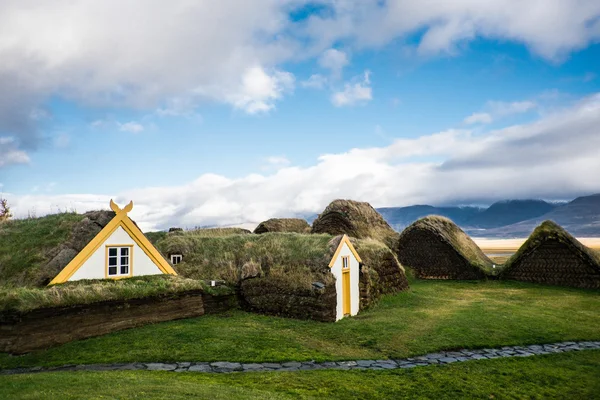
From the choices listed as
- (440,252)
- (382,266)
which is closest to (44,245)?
(382,266)

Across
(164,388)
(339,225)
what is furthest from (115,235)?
(339,225)

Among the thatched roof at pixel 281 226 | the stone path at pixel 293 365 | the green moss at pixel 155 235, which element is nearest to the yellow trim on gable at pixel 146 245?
the stone path at pixel 293 365

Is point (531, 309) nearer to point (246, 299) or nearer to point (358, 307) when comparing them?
point (358, 307)

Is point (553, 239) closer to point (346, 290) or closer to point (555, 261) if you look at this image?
point (555, 261)

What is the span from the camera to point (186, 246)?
2039cm

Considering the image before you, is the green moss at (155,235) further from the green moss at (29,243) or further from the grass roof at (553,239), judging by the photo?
the grass roof at (553,239)

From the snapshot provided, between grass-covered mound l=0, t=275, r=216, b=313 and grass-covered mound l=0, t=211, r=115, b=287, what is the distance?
0.96 meters

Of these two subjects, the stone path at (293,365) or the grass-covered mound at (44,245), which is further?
the grass-covered mound at (44,245)

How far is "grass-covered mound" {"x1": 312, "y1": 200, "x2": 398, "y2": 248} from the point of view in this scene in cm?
3103

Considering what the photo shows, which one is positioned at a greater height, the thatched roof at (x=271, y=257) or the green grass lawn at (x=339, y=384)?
the thatched roof at (x=271, y=257)

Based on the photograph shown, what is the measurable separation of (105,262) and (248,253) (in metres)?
6.32

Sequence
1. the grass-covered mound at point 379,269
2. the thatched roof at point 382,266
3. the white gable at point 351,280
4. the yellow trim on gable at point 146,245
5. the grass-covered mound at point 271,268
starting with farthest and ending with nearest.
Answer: the thatched roof at point 382,266
the grass-covered mound at point 379,269
the white gable at point 351,280
the grass-covered mound at point 271,268
the yellow trim on gable at point 146,245

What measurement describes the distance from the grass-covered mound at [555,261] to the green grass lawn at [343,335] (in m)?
6.62

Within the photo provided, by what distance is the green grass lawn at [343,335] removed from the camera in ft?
36.7
